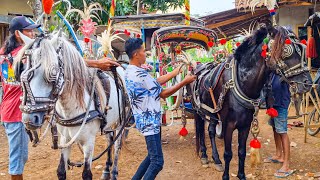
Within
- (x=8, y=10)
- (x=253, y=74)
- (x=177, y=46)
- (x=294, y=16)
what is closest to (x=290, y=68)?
(x=253, y=74)

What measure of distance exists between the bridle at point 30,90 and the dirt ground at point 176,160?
7.94 feet

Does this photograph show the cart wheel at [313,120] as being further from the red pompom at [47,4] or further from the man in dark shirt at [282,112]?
the red pompom at [47,4]

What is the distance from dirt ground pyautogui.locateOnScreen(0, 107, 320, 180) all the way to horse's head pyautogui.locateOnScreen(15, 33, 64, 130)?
2.42 metres

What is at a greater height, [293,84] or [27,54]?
[27,54]

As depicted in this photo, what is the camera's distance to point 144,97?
3316 millimetres

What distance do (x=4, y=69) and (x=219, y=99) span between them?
2672mm

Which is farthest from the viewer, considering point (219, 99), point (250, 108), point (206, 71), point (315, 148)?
point (315, 148)

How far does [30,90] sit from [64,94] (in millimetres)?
491

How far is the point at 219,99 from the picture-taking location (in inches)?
177

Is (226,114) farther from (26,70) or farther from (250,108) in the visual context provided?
(26,70)

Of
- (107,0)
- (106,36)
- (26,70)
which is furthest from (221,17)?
(26,70)

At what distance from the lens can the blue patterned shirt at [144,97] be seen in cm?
329

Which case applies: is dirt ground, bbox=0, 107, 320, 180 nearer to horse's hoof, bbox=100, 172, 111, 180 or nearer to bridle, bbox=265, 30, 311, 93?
horse's hoof, bbox=100, 172, 111, 180

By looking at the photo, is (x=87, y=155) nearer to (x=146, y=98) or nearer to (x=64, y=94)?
(x=64, y=94)
